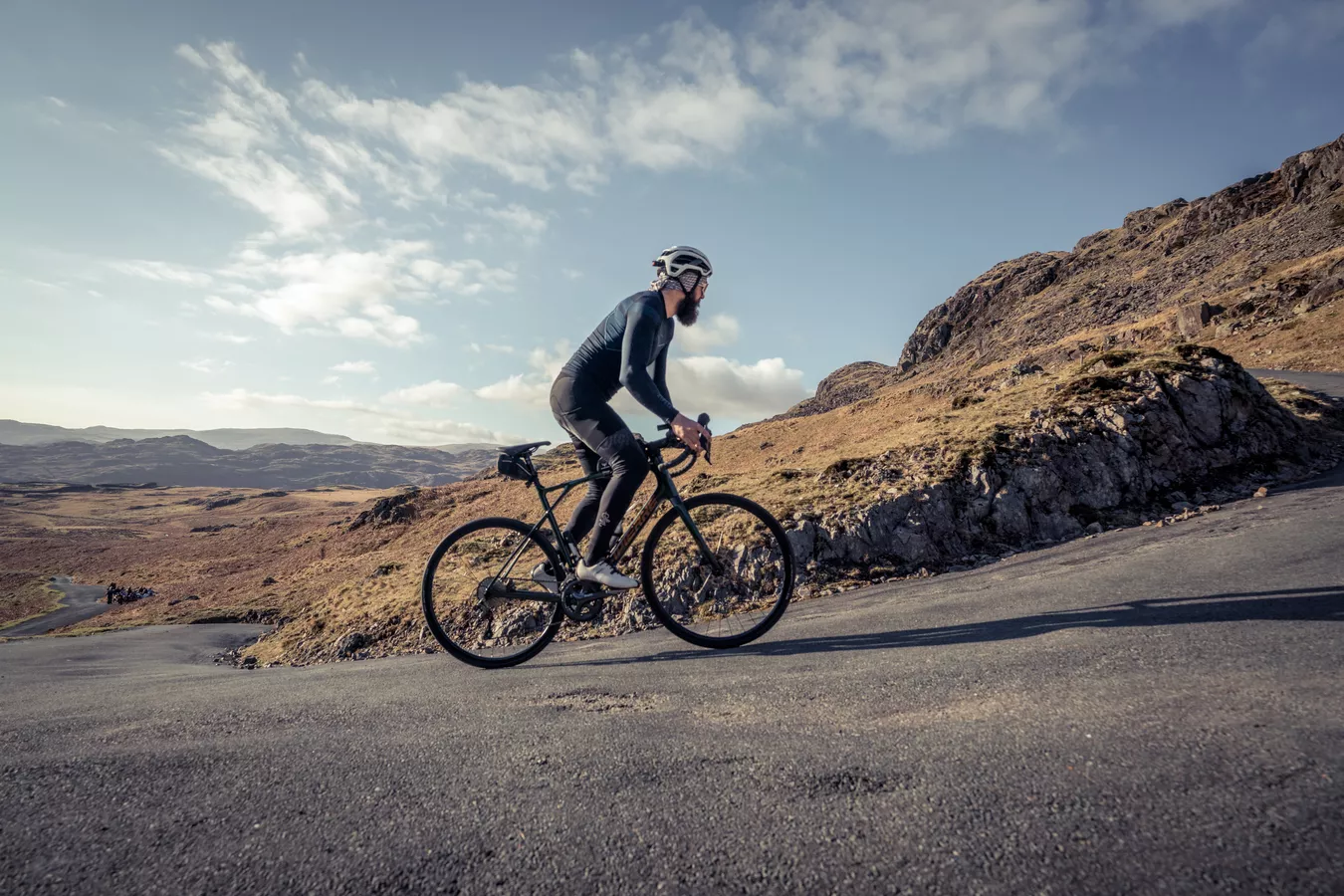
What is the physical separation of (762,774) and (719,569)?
11.1 feet

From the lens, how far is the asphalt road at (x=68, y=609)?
31.1 meters

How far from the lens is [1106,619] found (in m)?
4.36

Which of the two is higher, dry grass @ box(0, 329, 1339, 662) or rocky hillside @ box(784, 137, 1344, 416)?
rocky hillside @ box(784, 137, 1344, 416)

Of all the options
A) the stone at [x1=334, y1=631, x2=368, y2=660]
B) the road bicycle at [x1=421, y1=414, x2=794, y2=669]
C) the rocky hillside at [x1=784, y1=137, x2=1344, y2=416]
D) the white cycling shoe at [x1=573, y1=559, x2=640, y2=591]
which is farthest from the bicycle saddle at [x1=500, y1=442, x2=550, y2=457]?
the rocky hillside at [x1=784, y1=137, x2=1344, y2=416]

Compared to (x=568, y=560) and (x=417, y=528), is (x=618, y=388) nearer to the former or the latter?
(x=568, y=560)

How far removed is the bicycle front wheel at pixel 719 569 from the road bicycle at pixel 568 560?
1cm

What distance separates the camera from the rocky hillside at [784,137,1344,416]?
33.8m

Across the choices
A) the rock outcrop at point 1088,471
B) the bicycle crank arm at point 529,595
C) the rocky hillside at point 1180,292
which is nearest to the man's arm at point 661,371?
the bicycle crank arm at point 529,595

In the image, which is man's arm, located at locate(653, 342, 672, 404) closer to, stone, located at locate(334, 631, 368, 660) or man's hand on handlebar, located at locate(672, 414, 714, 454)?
man's hand on handlebar, located at locate(672, 414, 714, 454)

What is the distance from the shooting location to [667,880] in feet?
5.57

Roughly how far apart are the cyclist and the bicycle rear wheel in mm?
476

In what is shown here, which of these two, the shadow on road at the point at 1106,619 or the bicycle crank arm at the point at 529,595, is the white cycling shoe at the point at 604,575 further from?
the shadow on road at the point at 1106,619

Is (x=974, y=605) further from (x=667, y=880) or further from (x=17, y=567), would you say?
(x=17, y=567)

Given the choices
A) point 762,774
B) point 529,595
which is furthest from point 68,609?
point 762,774
